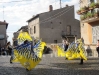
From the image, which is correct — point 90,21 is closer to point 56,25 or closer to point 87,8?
point 87,8

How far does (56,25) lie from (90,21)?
75.0ft

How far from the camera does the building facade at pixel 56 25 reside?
45.4 m

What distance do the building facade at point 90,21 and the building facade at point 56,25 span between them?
62.7 feet

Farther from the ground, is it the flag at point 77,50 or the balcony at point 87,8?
the balcony at point 87,8

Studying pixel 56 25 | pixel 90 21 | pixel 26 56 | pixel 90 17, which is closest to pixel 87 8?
pixel 90 17

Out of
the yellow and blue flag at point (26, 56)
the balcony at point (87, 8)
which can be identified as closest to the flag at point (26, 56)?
the yellow and blue flag at point (26, 56)

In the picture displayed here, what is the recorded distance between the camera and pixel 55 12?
1842 inches

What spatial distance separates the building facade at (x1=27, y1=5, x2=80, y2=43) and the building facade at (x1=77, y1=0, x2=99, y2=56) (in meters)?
19.1

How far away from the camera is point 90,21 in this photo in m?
24.0

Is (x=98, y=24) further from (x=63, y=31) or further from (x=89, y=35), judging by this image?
(x=63, y=31)

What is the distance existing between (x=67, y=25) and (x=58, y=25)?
203 cm

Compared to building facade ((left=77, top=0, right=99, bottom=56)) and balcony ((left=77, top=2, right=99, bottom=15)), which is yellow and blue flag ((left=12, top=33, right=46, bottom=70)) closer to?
balcony ((left=77, top=2, right=99, bottom=15))

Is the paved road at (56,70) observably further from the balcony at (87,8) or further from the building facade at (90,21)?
the building facade at (90,21)

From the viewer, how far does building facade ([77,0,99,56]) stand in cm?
2258
